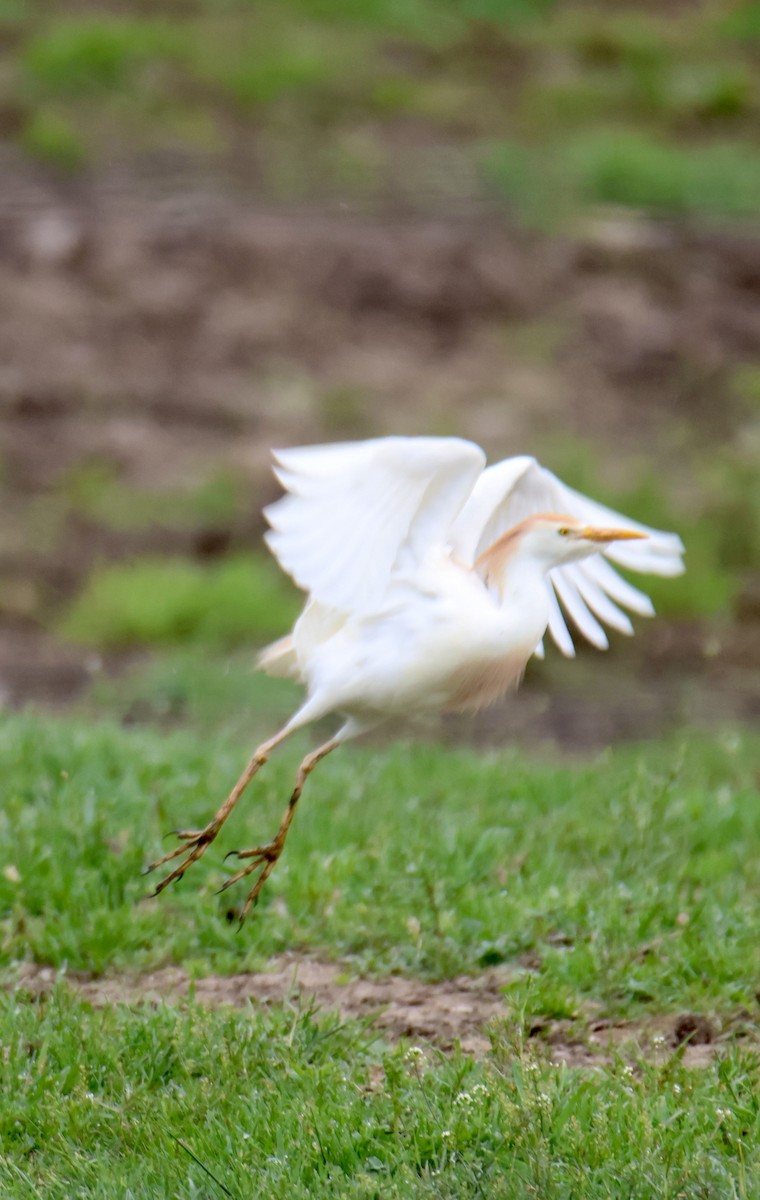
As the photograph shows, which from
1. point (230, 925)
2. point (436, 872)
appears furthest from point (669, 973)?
point (230, 925)

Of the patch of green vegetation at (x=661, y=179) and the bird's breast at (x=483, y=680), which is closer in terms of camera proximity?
the bird's breast at (x=483, y=680)

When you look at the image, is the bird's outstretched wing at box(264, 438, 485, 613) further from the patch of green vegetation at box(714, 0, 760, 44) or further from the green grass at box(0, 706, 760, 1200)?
the patch of green vegetation at box(714, 0, 760, 44)

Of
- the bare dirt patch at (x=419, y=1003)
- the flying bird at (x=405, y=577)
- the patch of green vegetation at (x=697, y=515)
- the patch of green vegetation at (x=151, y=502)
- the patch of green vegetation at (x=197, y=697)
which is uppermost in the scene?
the flying bird at (x=405, y=577)

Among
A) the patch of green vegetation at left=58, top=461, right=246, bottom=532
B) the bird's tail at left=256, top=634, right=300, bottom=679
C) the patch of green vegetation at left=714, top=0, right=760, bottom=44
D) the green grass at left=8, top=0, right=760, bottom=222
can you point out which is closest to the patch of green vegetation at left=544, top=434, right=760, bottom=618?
the patch of green vegetation at left=58, top=461, right=246, bottom=532

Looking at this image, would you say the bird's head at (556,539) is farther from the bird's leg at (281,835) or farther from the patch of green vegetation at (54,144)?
the patch of green vegetation at (54,144)

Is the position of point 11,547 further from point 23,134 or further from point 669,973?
point 669,973

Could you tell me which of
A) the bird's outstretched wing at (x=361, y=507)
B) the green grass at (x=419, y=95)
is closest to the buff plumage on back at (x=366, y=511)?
the bird's outstretched wing at (x=361, y=507)

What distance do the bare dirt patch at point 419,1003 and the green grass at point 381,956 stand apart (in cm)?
5

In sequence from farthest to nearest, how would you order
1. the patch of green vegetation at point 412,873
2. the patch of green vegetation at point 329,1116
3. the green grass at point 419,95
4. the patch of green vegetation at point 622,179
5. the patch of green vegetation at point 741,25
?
the patch of green vegetation at point 741,25, the green grass at point 419,95, the patch of green vegetation at point 622,179, the patch of green vegetation at point 412,873, the patch of green vegetation at point 329,1116

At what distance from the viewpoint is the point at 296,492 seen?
12.1 feet

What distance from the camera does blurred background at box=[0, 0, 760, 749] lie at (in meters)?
8.74

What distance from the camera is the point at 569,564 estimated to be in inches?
171

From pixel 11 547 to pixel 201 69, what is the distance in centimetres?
594

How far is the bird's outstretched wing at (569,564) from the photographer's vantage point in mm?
4074
